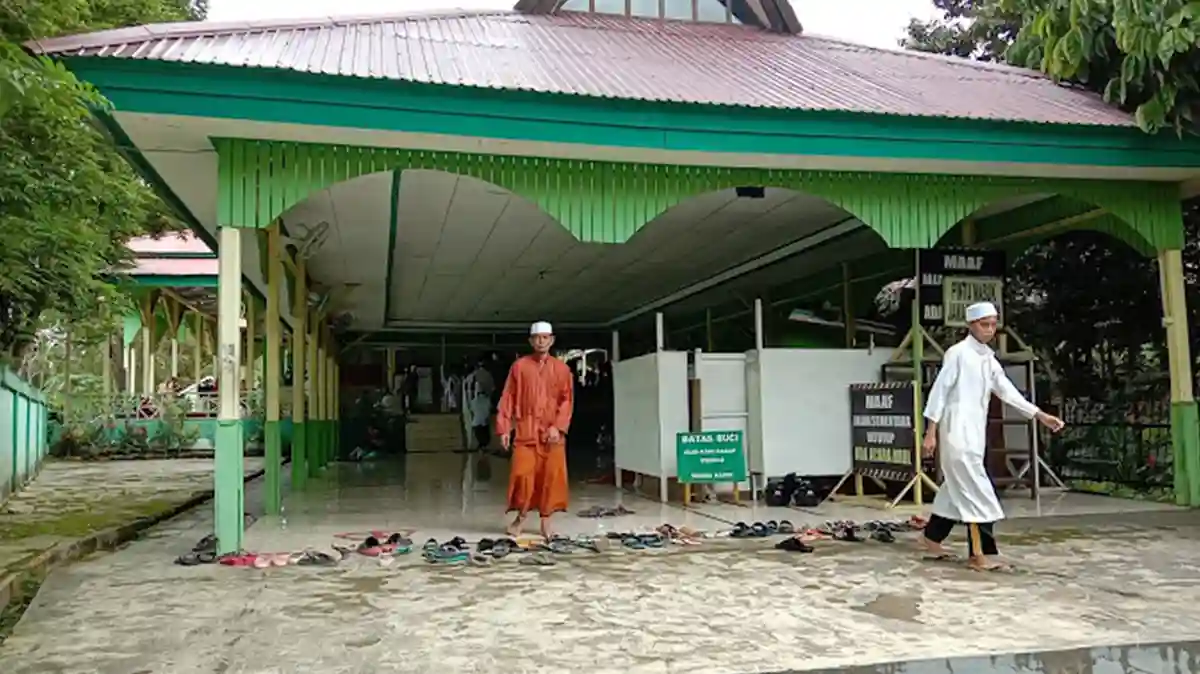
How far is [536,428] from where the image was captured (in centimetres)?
760

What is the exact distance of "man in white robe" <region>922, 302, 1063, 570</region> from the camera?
6.18m

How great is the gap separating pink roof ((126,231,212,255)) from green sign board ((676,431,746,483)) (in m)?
14.4

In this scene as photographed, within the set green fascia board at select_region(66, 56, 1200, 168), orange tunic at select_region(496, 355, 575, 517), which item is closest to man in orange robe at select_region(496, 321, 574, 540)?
orange tunic at select_region(496, 355, 575, 517)

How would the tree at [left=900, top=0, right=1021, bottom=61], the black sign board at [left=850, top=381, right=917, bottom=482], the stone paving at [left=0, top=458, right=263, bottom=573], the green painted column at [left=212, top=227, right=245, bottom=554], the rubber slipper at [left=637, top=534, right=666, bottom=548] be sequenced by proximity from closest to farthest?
the green painted column at [left=212, top=227, right=245, bottom=554] < the rubber slipper at [left=637, top=534, right=666, bottom=548] < the stone paving at [left=0, top=458, right=263, bottom=573] < the black sign board at [left=850, top=381, right=917, bottom=482] < the tree at [left=900, top=0, right=1021, bottom=61]

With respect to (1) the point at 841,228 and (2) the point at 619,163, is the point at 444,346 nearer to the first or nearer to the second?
(1) the point at 841,228

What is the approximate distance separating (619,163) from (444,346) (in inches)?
648

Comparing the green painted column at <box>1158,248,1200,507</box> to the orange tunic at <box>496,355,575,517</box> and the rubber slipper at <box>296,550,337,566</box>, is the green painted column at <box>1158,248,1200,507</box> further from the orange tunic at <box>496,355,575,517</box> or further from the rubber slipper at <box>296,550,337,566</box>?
the rubber slipper at <box>296,550,337,566</box>

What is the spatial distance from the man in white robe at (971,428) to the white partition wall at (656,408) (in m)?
3.94

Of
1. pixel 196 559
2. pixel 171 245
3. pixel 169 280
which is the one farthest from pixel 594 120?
pixel 171 245

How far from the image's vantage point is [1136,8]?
8719 millimetres

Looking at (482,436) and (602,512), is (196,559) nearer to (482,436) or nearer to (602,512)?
(602,512)

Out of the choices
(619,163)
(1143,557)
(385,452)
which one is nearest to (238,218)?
(619,163)

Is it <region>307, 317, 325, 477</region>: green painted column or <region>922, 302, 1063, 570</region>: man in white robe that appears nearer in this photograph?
<region>922, 302, 1063, 570</region>: man in white robe

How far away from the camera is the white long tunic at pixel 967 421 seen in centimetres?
618
